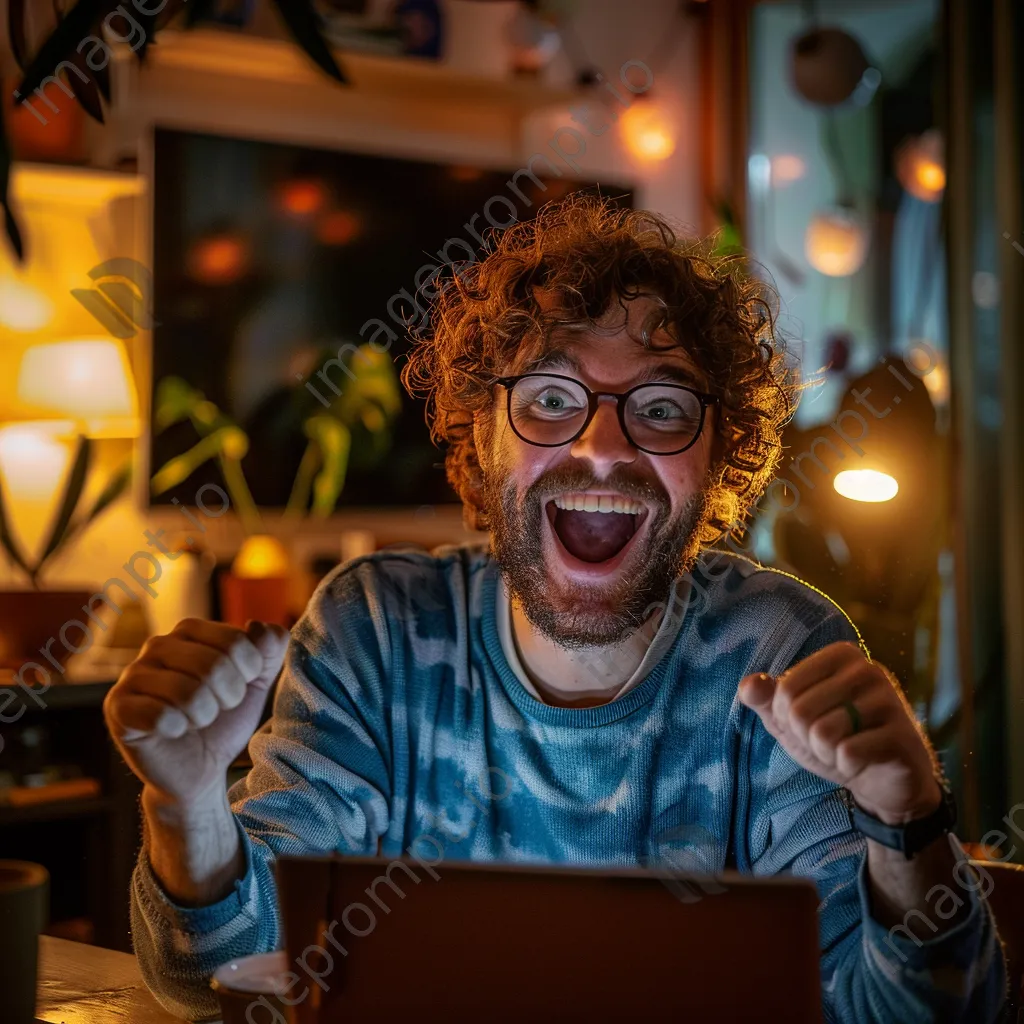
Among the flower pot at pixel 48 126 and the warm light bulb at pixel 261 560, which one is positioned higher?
the flower pot at pixel 48 126

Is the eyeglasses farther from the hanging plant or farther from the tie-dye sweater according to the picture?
the hanging plant

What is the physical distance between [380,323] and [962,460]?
1.61m

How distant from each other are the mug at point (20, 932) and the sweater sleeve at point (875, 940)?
0.50 m

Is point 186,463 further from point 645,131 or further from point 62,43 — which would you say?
point 62,43

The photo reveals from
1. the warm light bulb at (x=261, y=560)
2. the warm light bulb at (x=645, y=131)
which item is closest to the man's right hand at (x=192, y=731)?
the warm light bulb at (x=261, y=560)

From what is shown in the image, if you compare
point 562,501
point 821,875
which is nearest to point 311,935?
point 821,875

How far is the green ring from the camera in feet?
3.13

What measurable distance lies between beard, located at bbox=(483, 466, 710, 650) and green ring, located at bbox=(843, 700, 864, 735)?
0.45 m

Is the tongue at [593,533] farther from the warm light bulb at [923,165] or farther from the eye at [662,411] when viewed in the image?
the warm light bulb at [923,165]

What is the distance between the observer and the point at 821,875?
3.80ft

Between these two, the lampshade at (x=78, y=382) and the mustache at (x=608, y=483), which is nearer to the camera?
the mustache at (x=608, y=483)

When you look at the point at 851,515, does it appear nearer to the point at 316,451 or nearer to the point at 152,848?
the point at 316,451

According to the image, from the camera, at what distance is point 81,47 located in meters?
1.21

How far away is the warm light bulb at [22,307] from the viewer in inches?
121
